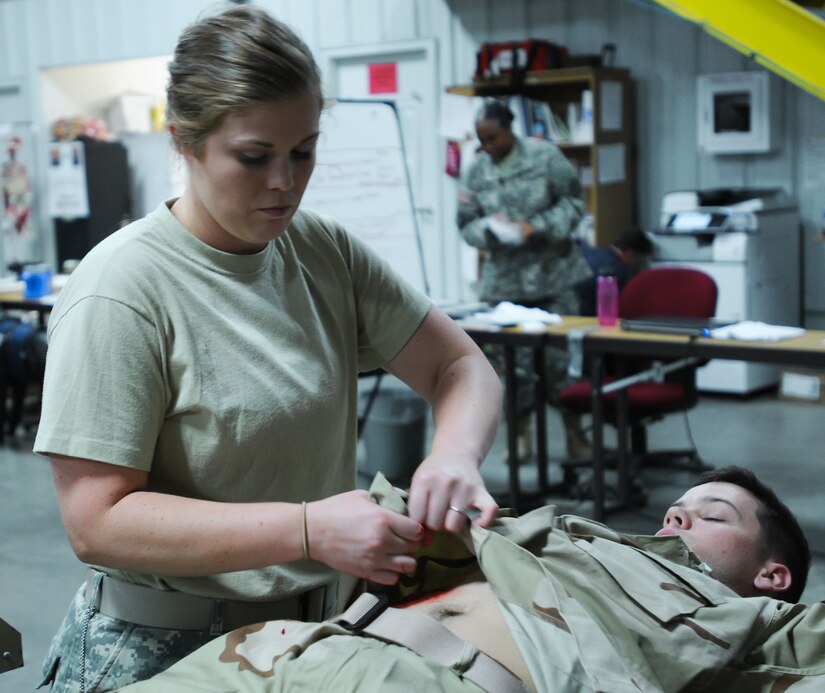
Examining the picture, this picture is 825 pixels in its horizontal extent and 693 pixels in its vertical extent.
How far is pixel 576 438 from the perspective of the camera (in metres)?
5.03

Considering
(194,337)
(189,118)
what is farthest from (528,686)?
(189,118)

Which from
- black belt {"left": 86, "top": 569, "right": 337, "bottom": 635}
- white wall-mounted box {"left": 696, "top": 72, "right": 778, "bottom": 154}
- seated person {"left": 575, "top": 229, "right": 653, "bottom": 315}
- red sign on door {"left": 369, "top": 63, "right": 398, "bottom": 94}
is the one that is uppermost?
red sign on door {"left": 369, "top": 63, "right": 398, "bottom": 94}

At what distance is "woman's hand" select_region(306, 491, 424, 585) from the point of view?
1.20 metres

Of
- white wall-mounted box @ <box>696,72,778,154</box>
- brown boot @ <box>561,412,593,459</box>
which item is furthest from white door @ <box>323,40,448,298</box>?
brown boot @ <box>561,412,593,459</box>

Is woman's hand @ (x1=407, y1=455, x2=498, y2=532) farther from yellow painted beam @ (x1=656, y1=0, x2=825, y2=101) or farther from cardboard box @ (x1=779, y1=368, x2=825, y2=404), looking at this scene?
cardboard box @ (x1=779, y1=368, x2=825, y2=404)

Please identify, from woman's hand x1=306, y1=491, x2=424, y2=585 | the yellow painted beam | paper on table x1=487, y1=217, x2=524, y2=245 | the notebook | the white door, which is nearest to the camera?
woman's hand x1=306, y1=491, x2=424, y2=585

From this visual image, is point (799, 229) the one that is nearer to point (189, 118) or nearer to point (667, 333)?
point (667, 333)

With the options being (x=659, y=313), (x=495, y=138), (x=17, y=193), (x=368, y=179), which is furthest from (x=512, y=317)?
(x=17, y=193)

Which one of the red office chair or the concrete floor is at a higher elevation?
the red office chair

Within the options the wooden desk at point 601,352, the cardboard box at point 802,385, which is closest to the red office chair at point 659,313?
the wooden desk at point 601,352

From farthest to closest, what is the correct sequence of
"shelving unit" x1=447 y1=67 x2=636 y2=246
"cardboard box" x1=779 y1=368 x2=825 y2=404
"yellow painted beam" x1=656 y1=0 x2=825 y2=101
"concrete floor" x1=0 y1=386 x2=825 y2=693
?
"shelving unit" x1=447 y1=67 x2=636 y2=246, "cardboard box" x1=779 y1=368 x2=825 y2=404, "yellow painted beam" x1=656 y1=0 x2=825 y2=101, "concrete floor" x1=0 y1=386 x2=825 y2=693

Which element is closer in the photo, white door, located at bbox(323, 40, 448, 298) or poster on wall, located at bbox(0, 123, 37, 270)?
white door, located at bbox(323, 40, 448, 298)

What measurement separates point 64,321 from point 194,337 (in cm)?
15

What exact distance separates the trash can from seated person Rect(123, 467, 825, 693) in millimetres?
3075
